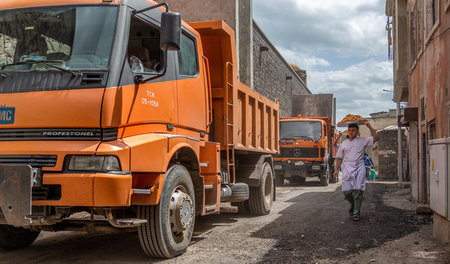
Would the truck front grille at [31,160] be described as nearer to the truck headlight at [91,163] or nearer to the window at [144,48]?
the truck headlight at [91,163]

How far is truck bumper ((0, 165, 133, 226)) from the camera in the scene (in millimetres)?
4473

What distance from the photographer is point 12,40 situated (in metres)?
5.27

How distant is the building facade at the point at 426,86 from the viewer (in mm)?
8289

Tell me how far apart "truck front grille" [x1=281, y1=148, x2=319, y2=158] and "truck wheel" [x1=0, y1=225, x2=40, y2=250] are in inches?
534

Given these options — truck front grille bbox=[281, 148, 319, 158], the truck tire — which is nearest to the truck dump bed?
the truck tire

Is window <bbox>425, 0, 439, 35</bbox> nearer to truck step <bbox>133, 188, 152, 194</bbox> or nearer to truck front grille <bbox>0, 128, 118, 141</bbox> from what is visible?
truck step <bbox>133, 188, 152, 194</bbox>

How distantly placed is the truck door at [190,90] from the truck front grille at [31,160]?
1.70 m

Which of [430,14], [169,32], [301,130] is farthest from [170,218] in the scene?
[301,130]

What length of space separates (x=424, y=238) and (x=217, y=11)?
516 inches

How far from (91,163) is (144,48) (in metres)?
1.53

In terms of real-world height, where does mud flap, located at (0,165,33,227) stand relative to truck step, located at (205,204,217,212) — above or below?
above

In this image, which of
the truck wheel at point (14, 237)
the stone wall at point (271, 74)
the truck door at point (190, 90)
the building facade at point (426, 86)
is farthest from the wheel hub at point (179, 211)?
the stone wall at point (271, 74)

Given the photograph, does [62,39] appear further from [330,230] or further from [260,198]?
[260,198]

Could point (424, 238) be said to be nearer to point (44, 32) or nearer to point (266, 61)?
point (44, 32)
